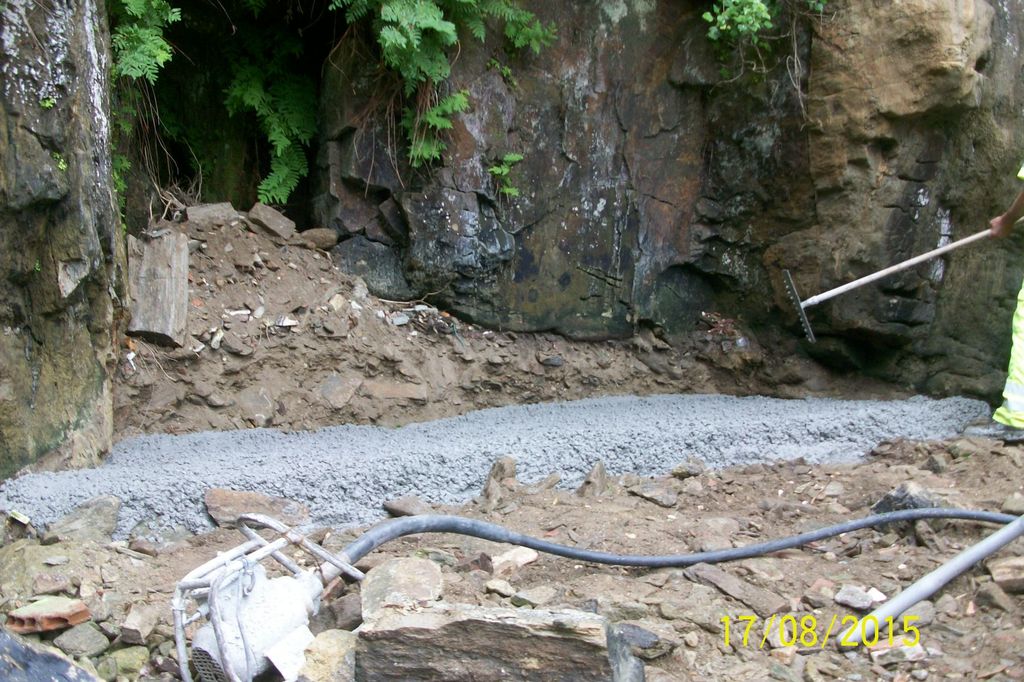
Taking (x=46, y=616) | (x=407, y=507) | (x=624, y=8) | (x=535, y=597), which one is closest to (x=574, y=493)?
(x=407, y=507)

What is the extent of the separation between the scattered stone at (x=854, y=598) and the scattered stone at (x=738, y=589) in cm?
18

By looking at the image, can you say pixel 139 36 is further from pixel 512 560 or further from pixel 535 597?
pixel 535 597

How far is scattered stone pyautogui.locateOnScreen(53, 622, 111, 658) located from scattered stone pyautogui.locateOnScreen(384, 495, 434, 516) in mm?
1401

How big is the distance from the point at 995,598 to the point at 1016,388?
7.21 ft

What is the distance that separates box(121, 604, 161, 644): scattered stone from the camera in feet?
8.46

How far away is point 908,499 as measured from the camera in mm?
3320

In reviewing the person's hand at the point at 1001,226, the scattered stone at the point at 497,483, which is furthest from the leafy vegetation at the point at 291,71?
the person's hand at the point at 1001,226

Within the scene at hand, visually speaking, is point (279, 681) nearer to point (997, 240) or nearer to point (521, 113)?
point (521, 113)

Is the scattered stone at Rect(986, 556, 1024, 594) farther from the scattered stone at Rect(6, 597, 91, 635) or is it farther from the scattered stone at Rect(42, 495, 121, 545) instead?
the scattered stone at Rect(42, 495, 121, 545)

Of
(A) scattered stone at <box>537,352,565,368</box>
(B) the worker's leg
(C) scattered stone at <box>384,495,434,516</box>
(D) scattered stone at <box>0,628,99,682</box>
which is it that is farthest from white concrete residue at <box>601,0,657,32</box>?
(D) scattered stone at <box>0,628,99,682</box>

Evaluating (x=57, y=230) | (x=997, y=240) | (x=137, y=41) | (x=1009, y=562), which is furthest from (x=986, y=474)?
(x=137, y=41)

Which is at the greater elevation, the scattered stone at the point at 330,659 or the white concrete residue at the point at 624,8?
the white concrete residue at the point at 624,8

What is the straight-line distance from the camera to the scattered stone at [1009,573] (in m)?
2.67
